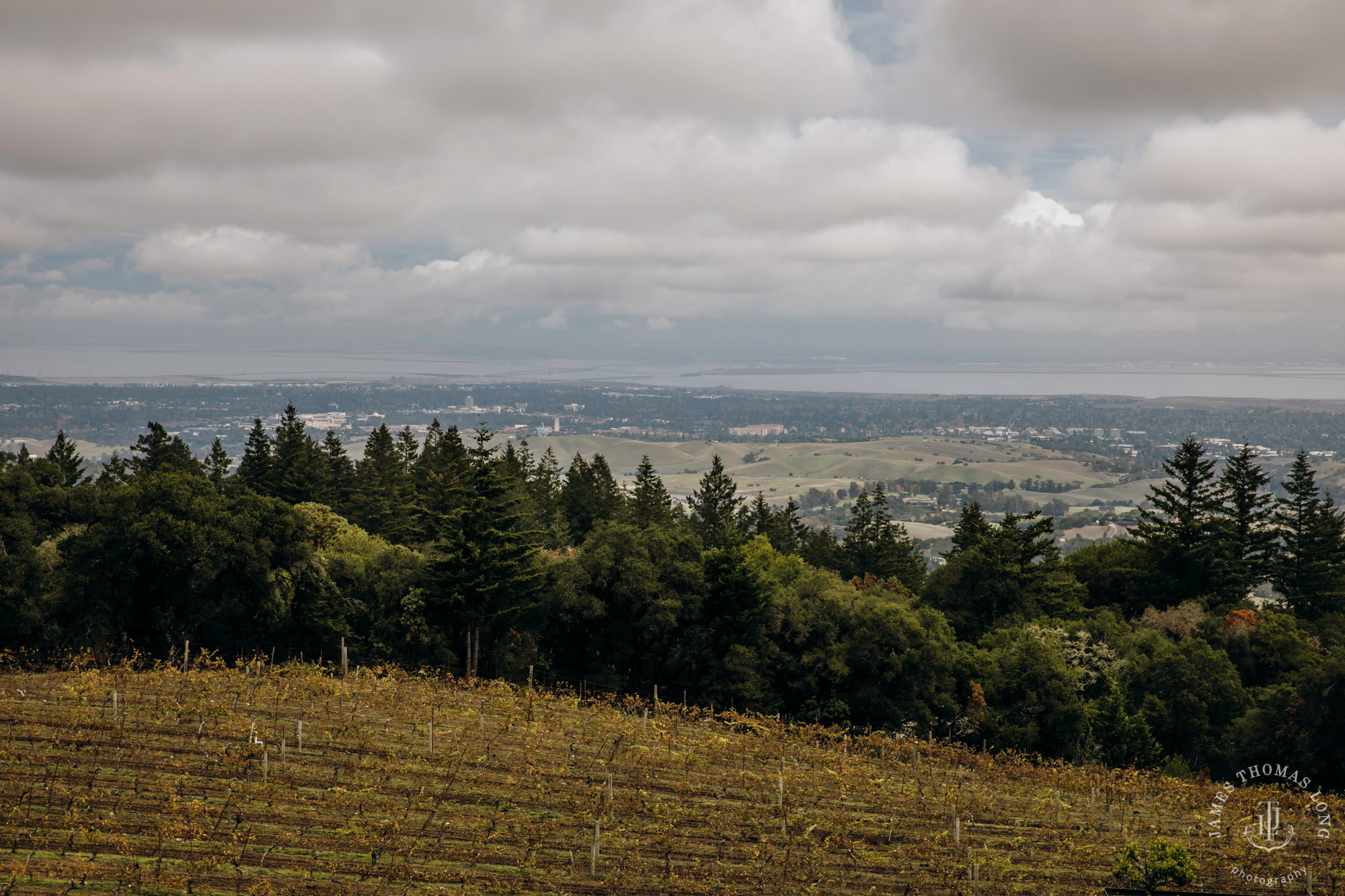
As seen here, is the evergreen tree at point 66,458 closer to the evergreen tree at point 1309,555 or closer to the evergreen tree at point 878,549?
the evergreen tree at point 878,549

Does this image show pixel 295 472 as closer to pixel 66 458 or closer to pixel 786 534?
pixel 66 458

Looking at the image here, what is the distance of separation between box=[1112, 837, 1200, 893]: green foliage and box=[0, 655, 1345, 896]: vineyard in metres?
0.75

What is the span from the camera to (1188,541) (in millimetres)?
63969

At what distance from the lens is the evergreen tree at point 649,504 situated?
7488 cm

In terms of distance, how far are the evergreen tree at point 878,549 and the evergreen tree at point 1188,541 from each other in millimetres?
21370

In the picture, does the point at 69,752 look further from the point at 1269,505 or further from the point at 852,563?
the point at 1269,505

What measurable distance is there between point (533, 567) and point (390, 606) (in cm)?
718

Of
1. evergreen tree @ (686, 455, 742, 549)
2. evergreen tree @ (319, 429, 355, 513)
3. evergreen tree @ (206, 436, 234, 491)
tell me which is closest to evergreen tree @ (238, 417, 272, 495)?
evergreen tree @ (206, 436, 234, 491)

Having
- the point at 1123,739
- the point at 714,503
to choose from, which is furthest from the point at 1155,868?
the point at 714,503

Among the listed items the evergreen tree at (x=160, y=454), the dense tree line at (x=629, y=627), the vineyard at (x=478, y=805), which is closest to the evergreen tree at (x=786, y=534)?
the dense tree line at (x=629, y=627)

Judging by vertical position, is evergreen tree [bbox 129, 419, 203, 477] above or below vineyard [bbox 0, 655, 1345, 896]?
above

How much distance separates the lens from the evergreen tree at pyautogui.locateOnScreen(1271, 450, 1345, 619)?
65438 mm

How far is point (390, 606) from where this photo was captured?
39594mm

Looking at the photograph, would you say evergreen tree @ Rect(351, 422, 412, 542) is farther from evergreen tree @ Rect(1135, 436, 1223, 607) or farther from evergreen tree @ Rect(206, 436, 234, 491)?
evergreen tree @ Rect(1135, 436, 1223, 607)
